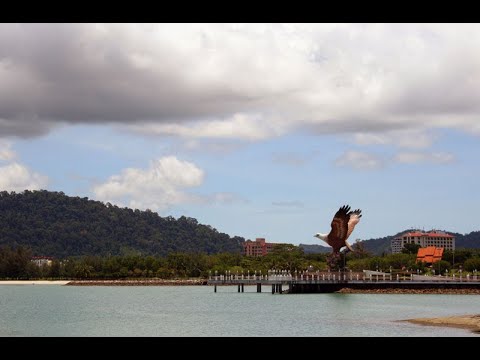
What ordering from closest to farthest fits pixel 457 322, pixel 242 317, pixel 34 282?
pixel 457 322 < pixel 242 317 < pixel 34 282

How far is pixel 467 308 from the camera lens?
7406 cm

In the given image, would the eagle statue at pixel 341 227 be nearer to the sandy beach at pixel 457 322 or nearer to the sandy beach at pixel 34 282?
the sandy beach at pixel 457 322

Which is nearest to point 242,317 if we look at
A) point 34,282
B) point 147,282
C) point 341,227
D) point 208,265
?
point 341,227

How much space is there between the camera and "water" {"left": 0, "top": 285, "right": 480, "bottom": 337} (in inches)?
2051

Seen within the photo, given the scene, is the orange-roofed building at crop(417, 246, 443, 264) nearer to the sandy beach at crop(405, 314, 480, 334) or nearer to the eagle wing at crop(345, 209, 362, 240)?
the eagle wing at crop(345, 209, 362, 240)

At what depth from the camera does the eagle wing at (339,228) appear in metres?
96.3

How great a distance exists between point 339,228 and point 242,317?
1369 inches

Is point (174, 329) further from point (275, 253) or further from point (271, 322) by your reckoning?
point (275, 253)

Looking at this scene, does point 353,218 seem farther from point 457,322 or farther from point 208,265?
point 208,265

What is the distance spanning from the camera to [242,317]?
65375 millimetres

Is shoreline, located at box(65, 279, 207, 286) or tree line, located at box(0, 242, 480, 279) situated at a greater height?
tree line, located at box(0, 242, 480, 279)

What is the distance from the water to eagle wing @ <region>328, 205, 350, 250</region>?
7328mm

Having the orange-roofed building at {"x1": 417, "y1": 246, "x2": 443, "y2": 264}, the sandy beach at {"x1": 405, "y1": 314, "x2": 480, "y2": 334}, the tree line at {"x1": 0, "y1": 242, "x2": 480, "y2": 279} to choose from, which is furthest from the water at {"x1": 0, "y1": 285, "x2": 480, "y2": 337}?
the orange-roofed building at {"x1": 417, "y1": 246, "x2": 443, "y2": 264}
